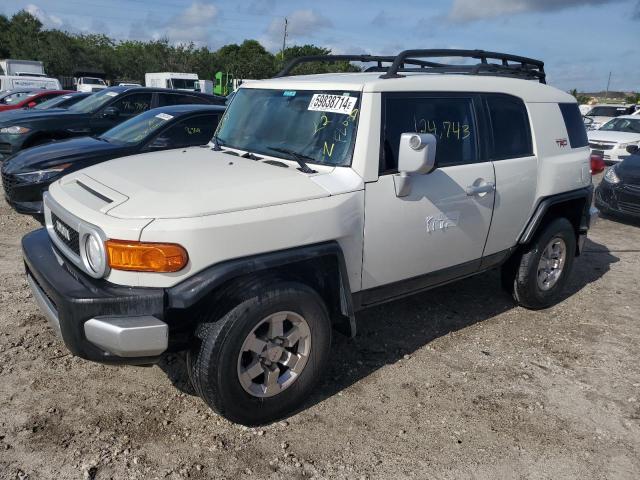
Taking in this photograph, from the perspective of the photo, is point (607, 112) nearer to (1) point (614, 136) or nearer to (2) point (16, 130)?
(1) point (614, 136)

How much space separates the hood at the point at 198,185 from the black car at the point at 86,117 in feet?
18.7

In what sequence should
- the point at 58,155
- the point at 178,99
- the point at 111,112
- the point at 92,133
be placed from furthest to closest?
1. the point at 178,99
2. the point at 111,112
3. the point at 92,133
4. the point at 58,155

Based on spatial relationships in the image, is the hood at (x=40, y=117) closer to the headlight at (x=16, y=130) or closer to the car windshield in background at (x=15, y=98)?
the headlight at (x=16, y=130)

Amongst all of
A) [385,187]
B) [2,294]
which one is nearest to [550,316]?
[385,187]

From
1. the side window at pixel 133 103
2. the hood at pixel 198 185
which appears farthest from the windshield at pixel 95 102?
the hood at pixel 198 185

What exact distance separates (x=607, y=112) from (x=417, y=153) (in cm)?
2036

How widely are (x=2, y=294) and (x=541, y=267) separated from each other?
4.66 metres

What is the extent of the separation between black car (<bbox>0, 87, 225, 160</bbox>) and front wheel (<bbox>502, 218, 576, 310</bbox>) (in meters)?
6.92

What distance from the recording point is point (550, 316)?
4852 millimetres

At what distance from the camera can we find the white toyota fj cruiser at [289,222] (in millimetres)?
2621

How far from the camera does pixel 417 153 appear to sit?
305 centimetres

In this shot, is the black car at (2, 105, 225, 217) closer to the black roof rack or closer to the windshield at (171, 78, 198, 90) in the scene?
the black roof rack

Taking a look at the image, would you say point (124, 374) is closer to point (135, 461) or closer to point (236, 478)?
point (135, 461)

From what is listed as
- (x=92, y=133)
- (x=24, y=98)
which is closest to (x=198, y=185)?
(x=92, y=133)
